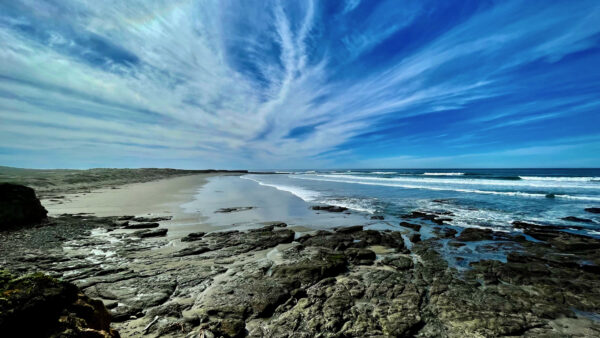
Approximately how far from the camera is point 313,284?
19.2ft

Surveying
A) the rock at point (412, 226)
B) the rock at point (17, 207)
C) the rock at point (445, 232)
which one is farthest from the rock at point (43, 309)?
the rock at point (412, 226)

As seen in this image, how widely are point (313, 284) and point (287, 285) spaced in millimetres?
678

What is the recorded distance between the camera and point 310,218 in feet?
46.6

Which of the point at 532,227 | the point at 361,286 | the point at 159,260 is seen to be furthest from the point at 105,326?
the point at 532,227

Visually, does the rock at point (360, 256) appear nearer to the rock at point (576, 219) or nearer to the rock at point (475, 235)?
the rock at point (475, 235)

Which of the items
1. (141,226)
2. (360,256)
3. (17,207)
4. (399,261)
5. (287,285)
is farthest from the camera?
(141,226)

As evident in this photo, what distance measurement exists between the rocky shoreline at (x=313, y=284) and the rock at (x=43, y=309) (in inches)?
57.8

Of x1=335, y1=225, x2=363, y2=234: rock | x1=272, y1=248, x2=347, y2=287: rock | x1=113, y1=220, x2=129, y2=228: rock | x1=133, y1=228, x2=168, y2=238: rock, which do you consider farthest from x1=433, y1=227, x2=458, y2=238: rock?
x1=113, y1=220, x2=129, y2=228: rock

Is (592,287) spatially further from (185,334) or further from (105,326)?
(105,326)

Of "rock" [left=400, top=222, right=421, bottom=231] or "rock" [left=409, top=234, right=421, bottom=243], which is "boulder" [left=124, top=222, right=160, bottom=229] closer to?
"rock" [left=409, top=234, right=421, bottom=243]

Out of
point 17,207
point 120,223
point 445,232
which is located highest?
point 17,207

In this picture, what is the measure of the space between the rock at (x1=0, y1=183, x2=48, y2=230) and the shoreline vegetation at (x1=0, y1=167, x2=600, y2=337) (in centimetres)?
17

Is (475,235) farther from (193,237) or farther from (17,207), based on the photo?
(17,207)

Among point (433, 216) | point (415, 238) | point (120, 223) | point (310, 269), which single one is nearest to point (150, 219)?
point (120, 223)
